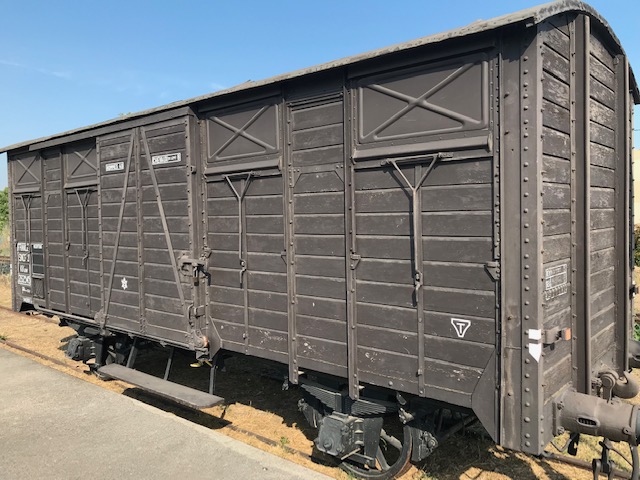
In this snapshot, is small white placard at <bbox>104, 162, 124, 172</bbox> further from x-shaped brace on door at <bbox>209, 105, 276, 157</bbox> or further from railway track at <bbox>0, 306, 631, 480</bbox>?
railway track at <bbox>0, 306, 631, 480</bbox>

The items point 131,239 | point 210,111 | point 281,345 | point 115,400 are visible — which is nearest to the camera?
point 281,345

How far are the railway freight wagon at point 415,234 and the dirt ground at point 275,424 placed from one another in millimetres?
576

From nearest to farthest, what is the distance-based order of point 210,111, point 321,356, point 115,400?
point 321,356, point 210,111, point 115,400

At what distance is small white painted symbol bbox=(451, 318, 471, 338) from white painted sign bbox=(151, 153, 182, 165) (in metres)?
3.87

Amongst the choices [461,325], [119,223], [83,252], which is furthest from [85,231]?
[461,325]

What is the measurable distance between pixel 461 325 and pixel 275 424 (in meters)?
3.59

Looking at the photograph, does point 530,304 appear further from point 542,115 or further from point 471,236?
point 542,115

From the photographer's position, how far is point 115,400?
6250 mm

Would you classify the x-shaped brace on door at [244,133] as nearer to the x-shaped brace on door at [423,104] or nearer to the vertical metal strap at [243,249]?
the vertical metal strap at [243,249]

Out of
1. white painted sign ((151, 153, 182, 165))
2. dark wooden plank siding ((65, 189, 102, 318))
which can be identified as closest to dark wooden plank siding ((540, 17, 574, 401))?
white painted sign ((151, 153, 182, 165))

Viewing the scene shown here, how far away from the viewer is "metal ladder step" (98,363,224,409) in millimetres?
5629

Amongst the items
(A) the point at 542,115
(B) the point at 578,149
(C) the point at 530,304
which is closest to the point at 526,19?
(A) the point at 542,115

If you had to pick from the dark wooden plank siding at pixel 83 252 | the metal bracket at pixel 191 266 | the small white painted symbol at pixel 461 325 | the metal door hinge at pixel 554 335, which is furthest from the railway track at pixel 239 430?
the metal bracket at pixel 191 266

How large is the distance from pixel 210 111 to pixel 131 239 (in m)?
2.26
